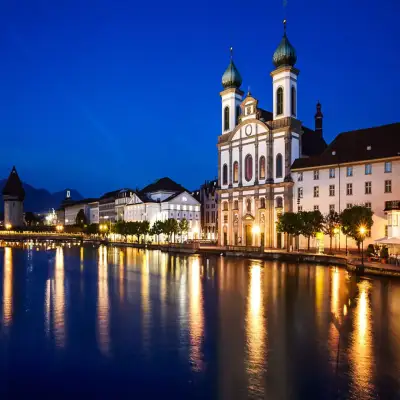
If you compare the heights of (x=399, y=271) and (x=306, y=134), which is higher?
(x=306, y=134)

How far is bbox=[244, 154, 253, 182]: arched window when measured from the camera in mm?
72500

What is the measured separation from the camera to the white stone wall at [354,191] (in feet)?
172

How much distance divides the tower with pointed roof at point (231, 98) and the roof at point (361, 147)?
17559 mm

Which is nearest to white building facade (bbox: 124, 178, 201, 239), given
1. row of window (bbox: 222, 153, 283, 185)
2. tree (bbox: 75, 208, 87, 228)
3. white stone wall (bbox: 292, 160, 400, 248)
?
row of window (bbox: 222, 153, 283, 185)

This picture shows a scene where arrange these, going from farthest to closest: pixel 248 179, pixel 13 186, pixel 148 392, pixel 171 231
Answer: pixel 13 186 → pixel 171 231 → pixel 248 179 → pixel 148 392

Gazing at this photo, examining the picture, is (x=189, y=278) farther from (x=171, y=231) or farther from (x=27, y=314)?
(x=171, y=231)

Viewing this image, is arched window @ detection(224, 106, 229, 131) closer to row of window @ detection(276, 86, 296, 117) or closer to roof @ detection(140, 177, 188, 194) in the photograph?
row of window @ detection(276, 86, 296, 117)

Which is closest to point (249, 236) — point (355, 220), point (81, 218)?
point (355, 220)

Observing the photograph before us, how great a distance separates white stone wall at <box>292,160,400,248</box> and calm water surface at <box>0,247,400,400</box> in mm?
23962

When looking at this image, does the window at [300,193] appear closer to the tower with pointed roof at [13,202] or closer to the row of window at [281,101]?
the row of window at [281,101]

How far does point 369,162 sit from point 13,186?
126 m

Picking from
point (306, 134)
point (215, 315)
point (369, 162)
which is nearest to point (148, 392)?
point (215, 315)

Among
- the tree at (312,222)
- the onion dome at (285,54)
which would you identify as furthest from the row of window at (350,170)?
the onion dome at (285,54)

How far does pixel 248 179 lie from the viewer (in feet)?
238
